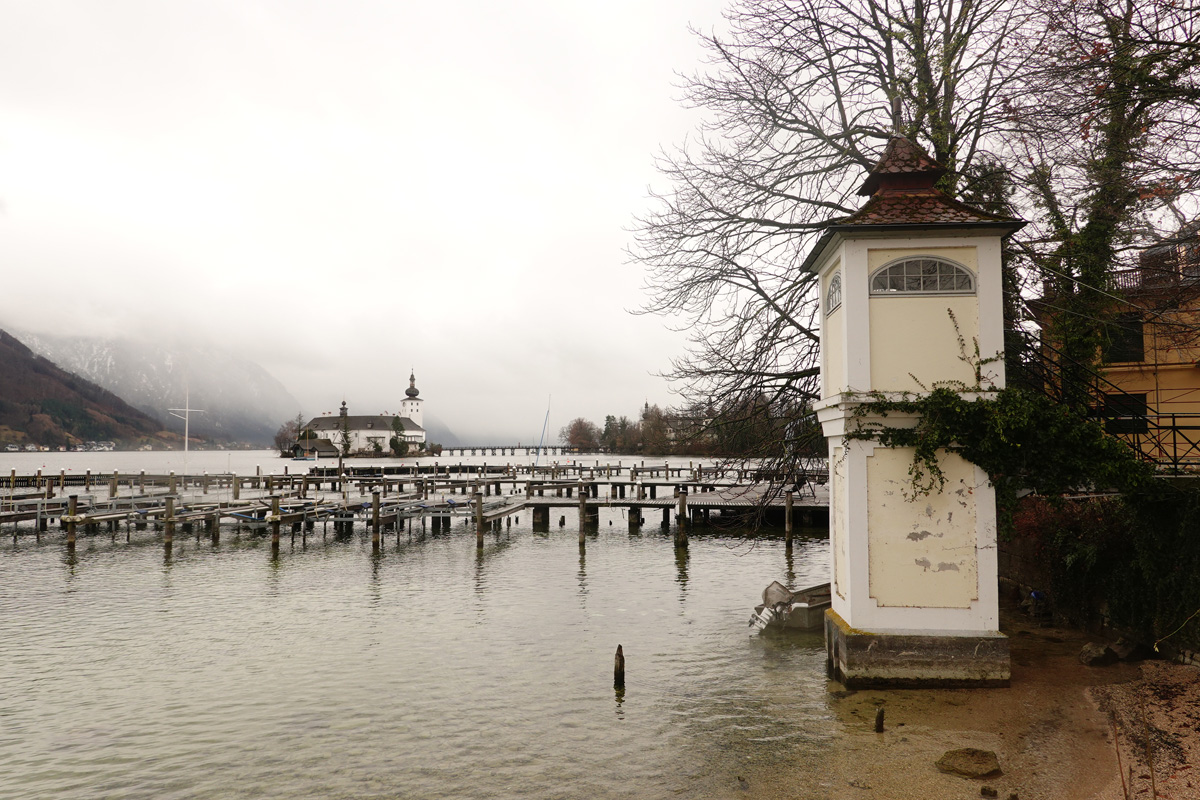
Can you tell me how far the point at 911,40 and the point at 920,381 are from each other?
833 cm

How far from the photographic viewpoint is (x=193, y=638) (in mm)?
14523

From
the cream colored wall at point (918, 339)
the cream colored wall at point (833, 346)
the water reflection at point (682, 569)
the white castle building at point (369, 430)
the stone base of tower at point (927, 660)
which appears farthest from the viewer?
the white castle building at point (369, 430)

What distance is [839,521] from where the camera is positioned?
10.6 metres

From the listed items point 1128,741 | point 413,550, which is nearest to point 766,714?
point 1128,741

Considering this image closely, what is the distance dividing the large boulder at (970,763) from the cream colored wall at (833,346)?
15.2 feet

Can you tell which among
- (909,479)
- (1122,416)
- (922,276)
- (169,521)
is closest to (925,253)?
(922,276)

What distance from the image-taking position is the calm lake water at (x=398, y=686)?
336 inches

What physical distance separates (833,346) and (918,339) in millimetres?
1373

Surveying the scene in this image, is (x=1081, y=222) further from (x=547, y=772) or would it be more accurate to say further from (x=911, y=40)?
(x=547, y=772)

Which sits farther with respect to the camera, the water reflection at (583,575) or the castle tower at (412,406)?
the castle tower at (412,406)

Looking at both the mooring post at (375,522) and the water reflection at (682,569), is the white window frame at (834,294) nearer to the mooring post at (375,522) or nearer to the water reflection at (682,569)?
the water reflection at (682,569)

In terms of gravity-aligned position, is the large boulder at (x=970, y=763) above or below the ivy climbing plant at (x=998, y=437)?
below

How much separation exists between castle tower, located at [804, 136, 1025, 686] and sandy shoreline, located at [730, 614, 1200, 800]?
44cm

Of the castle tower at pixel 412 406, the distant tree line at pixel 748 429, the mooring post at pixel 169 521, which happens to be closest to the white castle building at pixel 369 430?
the castle tower at pixel 412 406
